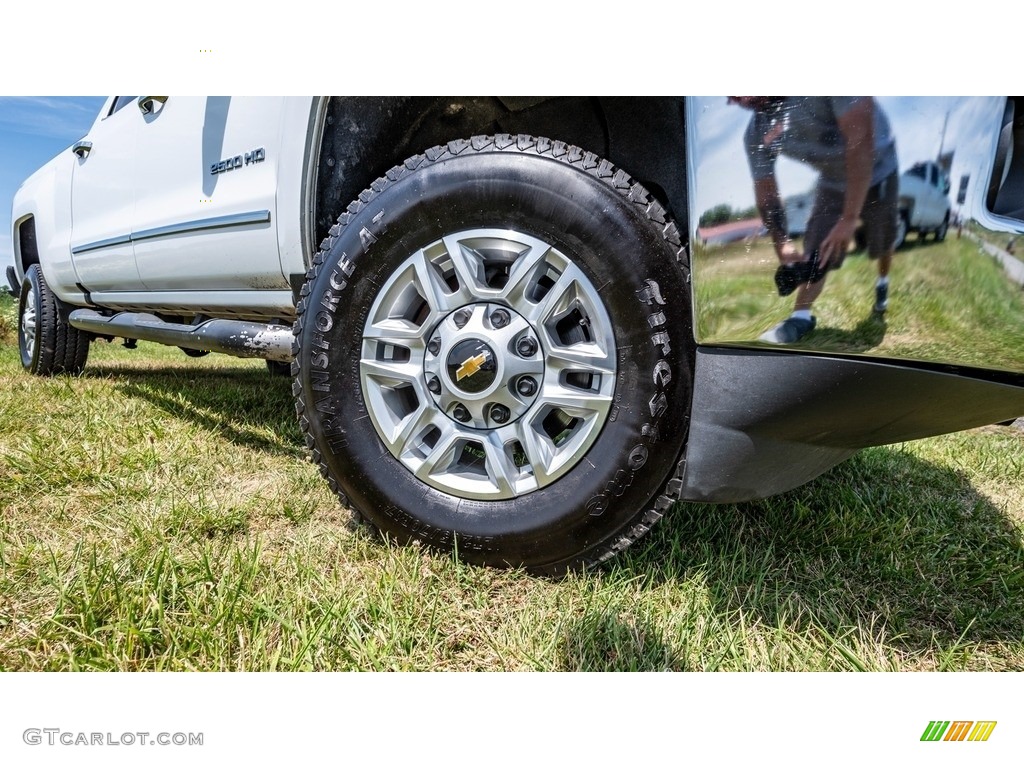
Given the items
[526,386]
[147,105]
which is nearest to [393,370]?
[526,386]

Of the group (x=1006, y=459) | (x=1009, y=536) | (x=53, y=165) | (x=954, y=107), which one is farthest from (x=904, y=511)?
(x=53, y=165)

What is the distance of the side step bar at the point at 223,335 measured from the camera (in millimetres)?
1699

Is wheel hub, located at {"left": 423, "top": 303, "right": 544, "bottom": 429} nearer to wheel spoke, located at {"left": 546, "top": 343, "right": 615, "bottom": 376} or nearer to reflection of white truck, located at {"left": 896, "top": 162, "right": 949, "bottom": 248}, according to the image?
wheel spoke, located at {"left": 546, "top": 343, "right": 615, "bottom": 376}

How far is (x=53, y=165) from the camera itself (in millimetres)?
3549

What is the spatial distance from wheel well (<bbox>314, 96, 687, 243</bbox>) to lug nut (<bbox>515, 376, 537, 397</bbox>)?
54 centimetres

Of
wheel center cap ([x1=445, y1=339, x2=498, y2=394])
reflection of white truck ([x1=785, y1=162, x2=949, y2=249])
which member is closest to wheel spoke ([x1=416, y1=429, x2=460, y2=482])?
wheel center cap ([x1=445, y1=339, x2=498, y2=394])

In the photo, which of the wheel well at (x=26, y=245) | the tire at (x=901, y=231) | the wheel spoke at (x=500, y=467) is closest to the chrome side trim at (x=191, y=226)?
the wheel spoke at (x=500, y=467)

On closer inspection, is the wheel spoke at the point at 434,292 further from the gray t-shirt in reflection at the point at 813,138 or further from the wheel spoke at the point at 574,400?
the gray t-shirt in reflection at the point at 813,138

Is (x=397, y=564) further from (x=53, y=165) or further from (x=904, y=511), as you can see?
(x=53, y=165)

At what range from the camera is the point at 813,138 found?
871 millimetres

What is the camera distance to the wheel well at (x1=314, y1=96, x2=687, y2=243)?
1320mm

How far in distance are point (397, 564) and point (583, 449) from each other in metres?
0.49

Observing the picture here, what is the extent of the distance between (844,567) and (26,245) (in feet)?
18.4
